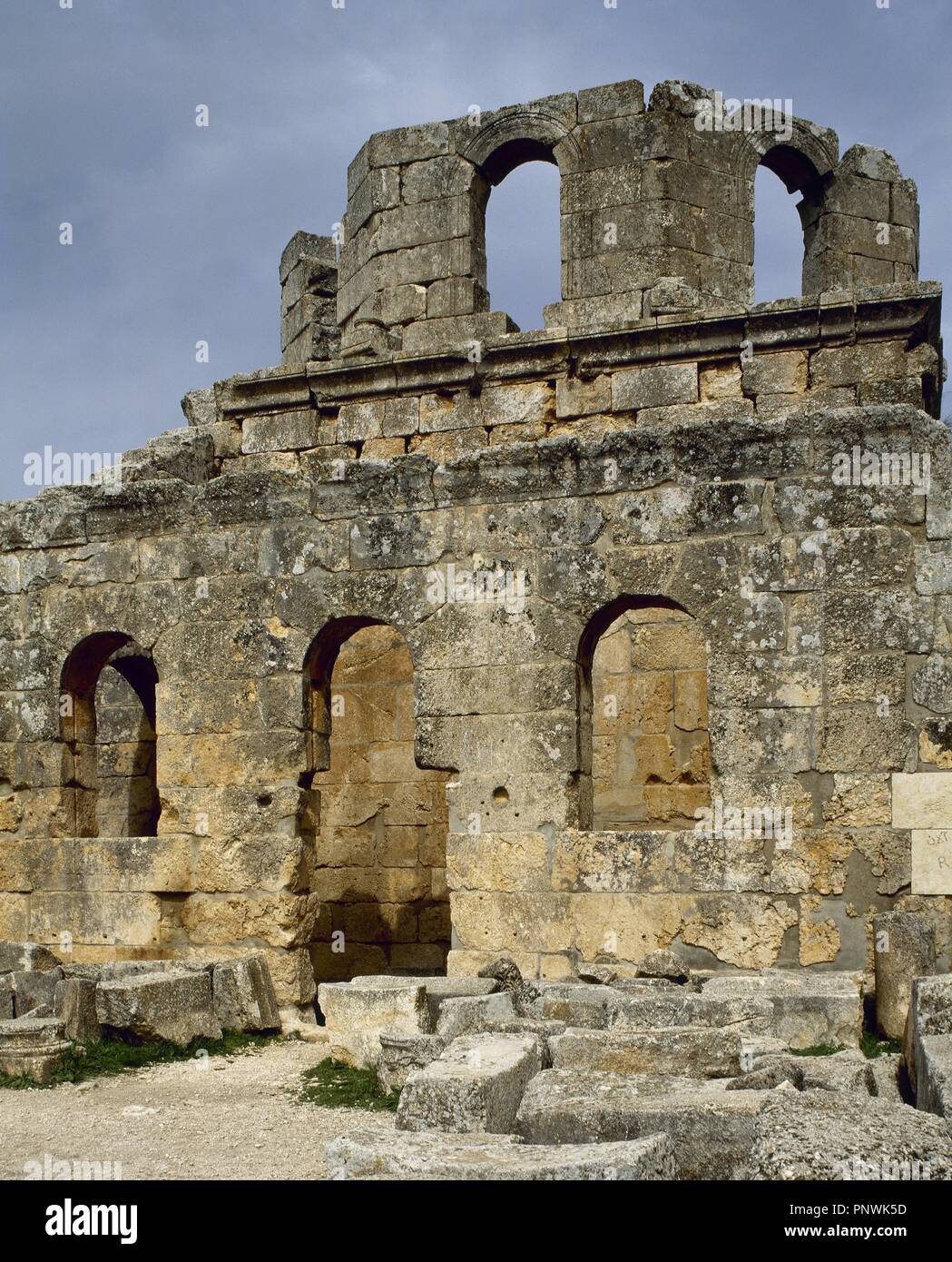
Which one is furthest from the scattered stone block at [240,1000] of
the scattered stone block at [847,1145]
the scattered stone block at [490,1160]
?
the scattered stone block at [847,1145]

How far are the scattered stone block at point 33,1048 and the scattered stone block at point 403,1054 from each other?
1723 mm

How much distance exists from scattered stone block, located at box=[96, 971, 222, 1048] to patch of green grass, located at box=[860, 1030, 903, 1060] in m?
3.39

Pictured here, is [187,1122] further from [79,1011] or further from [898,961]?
[898,961]

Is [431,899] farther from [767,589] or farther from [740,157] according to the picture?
[740,157]

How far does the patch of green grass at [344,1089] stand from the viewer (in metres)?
6.49

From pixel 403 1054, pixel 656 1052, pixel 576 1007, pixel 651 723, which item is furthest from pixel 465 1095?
pixel 651 723

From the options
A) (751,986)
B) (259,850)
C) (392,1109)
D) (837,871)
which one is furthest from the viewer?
(259,850)

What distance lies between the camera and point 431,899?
1211 centimetres

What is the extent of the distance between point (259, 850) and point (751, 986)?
3.30 meters

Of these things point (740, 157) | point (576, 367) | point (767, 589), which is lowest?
point (767, 589)

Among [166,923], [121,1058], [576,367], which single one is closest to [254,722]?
[166,923]

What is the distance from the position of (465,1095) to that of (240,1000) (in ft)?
11.4

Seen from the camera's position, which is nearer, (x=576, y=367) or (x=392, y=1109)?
(x=392, y=1109)

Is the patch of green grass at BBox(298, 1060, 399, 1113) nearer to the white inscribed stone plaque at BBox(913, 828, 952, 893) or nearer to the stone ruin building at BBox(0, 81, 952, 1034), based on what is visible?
the stone ruin building at BBox(0, 81, 952, 1034)
